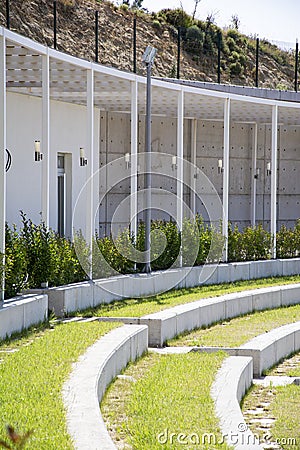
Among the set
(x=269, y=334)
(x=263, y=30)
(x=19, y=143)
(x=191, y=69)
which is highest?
(x=263, y=30)

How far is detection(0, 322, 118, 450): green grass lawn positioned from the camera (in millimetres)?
5652

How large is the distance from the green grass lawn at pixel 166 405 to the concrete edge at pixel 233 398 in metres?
0.07

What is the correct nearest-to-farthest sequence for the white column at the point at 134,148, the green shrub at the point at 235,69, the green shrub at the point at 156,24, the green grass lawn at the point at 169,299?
1. the green grass lawn at the point at 169,299
2. the white column at the point at 134,148
3. the green shrub at the point at 156,24
4. the green shrub at the point at 235,69

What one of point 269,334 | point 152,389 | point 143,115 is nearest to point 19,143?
point 143,115

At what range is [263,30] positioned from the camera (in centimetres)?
4681

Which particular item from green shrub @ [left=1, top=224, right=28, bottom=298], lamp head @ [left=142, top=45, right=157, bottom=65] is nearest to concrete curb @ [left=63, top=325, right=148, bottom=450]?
green shrub @ [left=1, top=224, right=28, bottom=298]

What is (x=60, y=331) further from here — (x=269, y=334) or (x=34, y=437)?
(x=34, y=437)

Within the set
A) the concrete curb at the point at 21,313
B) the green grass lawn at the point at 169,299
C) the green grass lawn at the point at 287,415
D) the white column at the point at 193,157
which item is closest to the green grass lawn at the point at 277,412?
the green grass lawn at the point at 287,415

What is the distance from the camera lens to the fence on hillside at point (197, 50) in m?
39.3

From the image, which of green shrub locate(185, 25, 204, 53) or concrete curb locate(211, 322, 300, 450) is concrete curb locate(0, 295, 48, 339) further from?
green shrub locate(185, 25, 204, 53)

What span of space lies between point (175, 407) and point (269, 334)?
4870 millimetres

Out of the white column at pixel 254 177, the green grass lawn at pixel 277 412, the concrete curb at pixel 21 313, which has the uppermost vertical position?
the white column at pixel 254 177

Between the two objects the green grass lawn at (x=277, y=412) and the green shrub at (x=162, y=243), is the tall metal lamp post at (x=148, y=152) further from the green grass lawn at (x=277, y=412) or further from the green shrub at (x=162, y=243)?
the green grass lawn at (x=277, y=412)

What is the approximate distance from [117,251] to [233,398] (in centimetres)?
708
